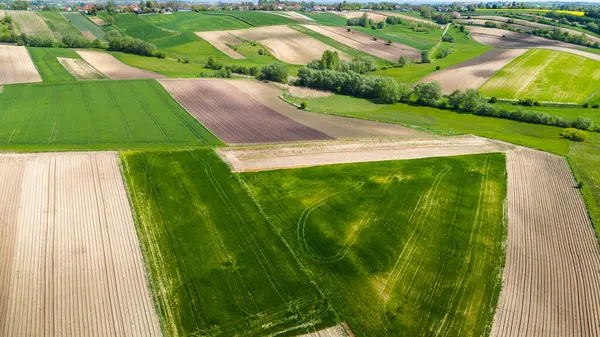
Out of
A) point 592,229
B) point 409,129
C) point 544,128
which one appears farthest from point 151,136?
point 544,128

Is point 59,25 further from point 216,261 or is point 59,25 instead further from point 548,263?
point 548,263

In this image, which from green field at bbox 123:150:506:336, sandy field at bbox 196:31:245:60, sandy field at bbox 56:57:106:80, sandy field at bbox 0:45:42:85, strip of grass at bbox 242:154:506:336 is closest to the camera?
green field at bbox 123:150:506:336

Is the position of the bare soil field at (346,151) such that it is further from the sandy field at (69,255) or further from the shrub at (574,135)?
the sandy field at (69,255)

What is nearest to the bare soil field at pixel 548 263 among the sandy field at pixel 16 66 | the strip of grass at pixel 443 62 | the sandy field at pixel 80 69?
the strip of grass at pixel 443 62

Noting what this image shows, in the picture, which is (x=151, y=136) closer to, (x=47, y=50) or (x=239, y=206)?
(x=239, y=206)

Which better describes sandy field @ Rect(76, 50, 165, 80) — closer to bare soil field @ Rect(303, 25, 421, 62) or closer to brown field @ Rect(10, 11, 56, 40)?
brown field @ Rect(10, 11, 56, 40)

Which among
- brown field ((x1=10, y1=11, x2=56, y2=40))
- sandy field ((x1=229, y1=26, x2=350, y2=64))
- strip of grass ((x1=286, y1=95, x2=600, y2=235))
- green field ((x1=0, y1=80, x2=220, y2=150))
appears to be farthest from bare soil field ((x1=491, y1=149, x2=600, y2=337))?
brown field ((x1=10, y1=11, x2=56, y2=40))

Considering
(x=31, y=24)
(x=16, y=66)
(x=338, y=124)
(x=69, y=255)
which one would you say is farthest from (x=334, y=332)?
(x=31, y=24)
